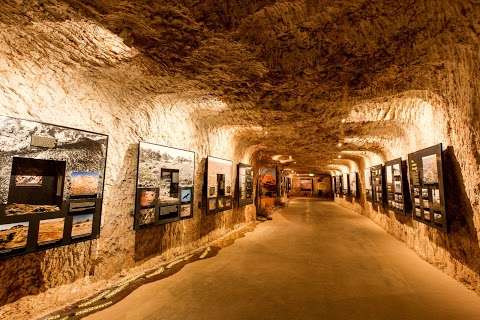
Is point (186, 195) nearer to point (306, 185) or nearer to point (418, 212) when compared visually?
point (418, 212)

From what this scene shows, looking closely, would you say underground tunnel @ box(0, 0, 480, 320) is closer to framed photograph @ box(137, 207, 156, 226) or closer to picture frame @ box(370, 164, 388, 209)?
framed photograph @ box(137, 207, 156, 226)

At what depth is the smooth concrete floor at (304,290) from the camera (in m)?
3.28

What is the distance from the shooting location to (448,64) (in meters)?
3.39

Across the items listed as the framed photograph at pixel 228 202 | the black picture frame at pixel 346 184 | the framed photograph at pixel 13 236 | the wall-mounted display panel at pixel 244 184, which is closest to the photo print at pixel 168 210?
the framed photograph at pixel 13 236

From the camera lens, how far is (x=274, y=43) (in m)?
3.05

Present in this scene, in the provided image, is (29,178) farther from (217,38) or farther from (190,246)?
(190,246)

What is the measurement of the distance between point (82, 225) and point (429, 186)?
20.2 feet

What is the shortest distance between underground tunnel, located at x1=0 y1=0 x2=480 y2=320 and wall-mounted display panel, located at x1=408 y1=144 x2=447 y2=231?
0.15 feet

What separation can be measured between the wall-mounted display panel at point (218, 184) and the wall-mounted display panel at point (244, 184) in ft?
4.02

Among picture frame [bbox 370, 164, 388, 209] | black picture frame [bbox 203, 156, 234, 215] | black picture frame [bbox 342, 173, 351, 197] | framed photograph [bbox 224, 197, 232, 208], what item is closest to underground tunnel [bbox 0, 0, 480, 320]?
black picture frame [bbox 203, 156, 234, 215]

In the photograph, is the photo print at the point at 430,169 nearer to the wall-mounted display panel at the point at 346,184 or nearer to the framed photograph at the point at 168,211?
the framed photograph at the point at 168,211

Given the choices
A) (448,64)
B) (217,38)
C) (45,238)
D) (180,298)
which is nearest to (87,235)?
(45,238)

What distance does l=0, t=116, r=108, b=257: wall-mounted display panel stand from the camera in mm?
2883

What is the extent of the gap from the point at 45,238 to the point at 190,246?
11.3 feet
